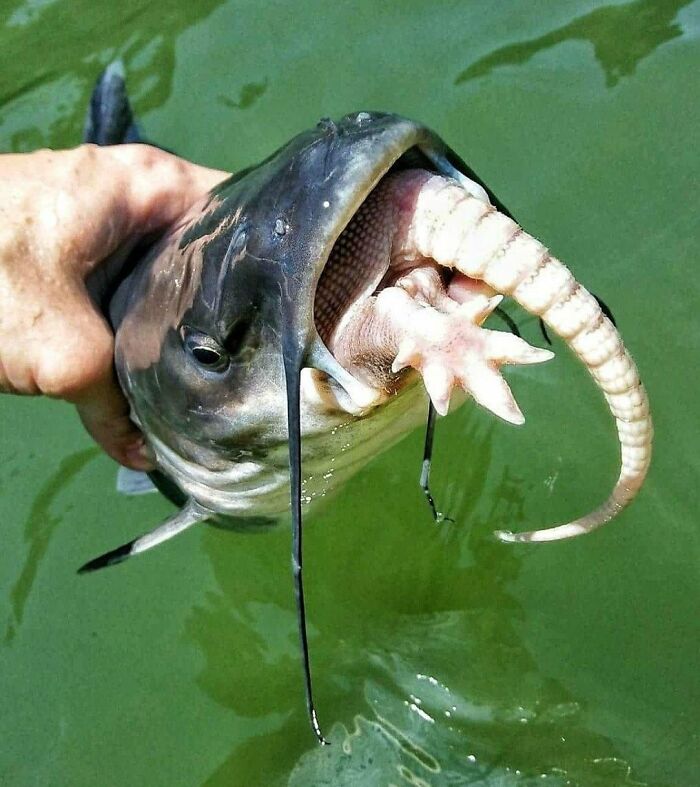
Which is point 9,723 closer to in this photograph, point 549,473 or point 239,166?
point 549,473

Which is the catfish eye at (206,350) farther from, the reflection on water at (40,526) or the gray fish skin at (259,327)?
the reflection on water at (40,526)

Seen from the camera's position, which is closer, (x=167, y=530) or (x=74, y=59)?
(x=167, y=530)

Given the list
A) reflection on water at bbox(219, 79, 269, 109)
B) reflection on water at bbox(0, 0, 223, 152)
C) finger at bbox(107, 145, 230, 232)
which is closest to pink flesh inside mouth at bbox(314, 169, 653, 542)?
finger at bbox(107, 145, 230, 232)

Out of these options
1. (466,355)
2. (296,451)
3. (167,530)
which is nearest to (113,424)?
(167,530)

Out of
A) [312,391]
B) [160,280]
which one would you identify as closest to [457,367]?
[312,391]

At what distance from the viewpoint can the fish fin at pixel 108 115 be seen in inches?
136

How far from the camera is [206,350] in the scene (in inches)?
72.1

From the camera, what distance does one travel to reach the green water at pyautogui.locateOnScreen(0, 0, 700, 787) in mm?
2715

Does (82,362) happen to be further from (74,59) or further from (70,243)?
(74,59)

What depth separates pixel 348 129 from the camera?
153 centimetres

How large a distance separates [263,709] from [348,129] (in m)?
2.04

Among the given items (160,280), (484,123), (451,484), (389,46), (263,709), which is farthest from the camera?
(389,46)

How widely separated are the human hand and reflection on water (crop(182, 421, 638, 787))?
104 cm

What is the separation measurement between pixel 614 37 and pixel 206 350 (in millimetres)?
2831
